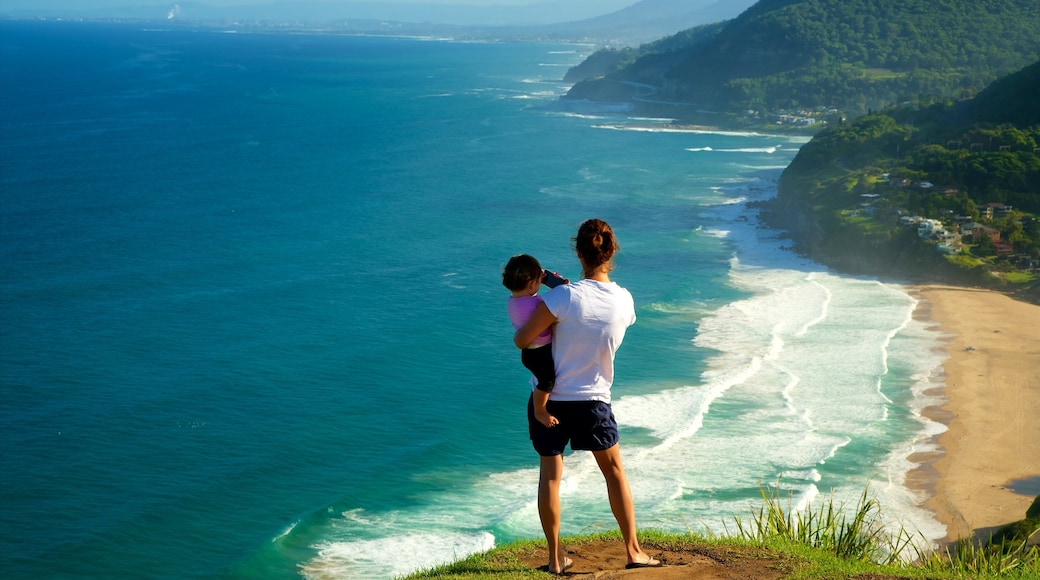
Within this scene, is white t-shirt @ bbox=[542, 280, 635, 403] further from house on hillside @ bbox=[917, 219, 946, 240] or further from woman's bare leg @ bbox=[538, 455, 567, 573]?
house on hillside @ bbox=[917, 219, 946, 240]

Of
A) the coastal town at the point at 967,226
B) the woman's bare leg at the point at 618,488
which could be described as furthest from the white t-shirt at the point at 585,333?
the coastal town at the point at 967,226

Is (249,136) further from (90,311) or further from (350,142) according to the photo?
(90,311)

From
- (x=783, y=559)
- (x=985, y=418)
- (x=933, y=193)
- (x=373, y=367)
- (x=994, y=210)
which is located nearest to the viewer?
(x=783, y=559)

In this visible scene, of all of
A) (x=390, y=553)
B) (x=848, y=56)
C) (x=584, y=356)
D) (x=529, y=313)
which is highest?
(x=848, y=56)

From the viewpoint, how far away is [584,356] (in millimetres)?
7352

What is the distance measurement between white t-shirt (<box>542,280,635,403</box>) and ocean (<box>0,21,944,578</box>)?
10.7 meters

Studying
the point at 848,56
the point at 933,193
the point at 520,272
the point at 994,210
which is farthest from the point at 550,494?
the point at 848,56

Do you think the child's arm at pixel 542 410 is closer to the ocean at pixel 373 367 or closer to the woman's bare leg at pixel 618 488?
the woman's bare leg at pixel 618 488

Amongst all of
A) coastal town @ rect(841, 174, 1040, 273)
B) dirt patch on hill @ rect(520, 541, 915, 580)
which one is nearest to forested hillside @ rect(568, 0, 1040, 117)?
coastal town @ rect(841, 174, 1040, 273)

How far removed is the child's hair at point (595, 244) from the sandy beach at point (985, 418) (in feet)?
41.2

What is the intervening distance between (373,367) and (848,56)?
100322 millimetres

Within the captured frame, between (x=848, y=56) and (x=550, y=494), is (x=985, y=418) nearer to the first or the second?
(x=550, y=494)

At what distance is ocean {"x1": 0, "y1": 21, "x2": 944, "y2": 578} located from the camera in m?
21.2

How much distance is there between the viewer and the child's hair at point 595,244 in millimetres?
7277
